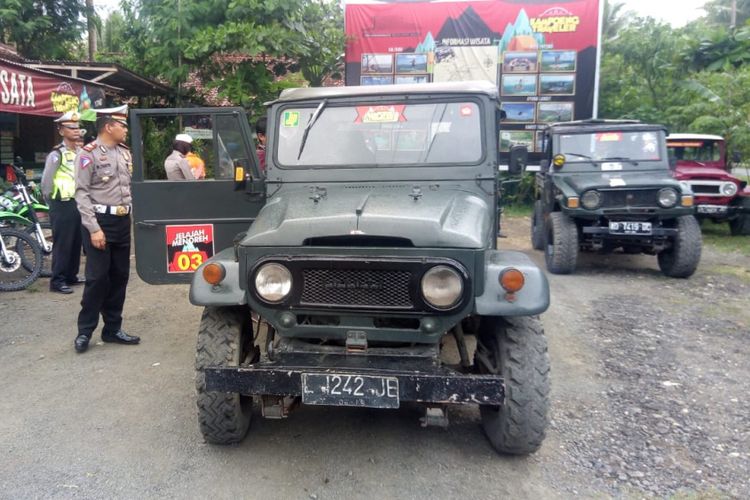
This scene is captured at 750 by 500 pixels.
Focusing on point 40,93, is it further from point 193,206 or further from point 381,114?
point 381,114

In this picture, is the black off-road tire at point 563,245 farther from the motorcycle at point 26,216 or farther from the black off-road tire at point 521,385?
the motorcycle at point 26,216

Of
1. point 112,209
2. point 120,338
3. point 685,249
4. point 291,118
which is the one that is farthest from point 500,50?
point 120,338

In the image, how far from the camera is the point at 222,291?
10.4 ft

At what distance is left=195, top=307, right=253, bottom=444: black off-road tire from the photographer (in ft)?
10.6

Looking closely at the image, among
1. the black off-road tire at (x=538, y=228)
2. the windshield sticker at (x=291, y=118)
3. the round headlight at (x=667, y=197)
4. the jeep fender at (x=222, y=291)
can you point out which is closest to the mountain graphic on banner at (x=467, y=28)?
the black off-road tire at (x=538, y=228)

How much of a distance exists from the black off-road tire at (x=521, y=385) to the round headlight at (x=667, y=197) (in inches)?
193

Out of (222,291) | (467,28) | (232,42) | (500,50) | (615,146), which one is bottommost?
(222,291)

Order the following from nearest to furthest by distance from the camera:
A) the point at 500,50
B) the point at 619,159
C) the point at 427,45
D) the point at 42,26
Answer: the point at 619,159 < the point at 42,26 < the point at 500,50 < the point at 427,45

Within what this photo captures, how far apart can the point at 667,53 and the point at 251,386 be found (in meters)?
17.0

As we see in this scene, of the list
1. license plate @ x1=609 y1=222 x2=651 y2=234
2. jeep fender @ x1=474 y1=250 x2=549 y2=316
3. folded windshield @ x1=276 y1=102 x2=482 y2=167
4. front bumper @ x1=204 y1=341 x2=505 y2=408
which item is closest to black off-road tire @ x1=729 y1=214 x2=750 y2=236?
license plate @ x1=609 y1=222 x2=651 y2=234

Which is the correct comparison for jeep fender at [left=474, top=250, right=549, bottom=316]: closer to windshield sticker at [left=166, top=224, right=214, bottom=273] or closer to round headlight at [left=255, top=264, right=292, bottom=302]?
round headlight at [left=255, top=264, right=292, bottom=302]

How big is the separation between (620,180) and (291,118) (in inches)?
193

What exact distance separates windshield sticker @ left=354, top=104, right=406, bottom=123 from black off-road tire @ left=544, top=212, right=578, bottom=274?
4267mm

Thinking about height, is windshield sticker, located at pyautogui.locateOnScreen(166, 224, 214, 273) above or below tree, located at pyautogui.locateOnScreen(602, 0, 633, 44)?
below
